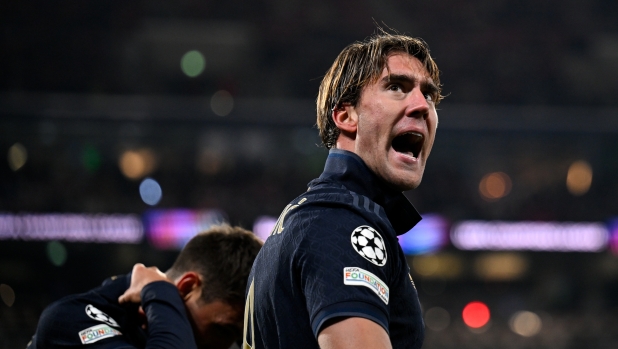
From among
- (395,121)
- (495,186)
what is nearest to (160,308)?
(395,121)

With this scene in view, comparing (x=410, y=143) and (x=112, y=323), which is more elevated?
(x=410, y=143)

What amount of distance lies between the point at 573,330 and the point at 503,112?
4369 mm

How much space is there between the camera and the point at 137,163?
1370 cm

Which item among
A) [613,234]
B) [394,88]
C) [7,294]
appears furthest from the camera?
[613,234]

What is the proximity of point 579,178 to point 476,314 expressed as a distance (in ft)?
11.2

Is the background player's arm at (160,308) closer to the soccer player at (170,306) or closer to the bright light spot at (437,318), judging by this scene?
the soccer player at (170,306)

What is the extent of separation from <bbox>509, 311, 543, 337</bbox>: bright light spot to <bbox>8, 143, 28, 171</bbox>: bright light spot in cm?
959

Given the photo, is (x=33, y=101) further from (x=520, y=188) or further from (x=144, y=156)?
(x=520, y=188)

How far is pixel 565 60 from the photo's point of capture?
16.8 meters

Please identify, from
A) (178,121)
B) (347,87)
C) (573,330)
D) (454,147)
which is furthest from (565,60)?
(347,87)

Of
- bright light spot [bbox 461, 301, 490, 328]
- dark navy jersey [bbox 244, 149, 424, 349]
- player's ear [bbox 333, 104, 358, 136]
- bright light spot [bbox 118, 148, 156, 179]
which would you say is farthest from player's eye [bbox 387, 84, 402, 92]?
bright light spot [bbox 461, 301, 490, 328]

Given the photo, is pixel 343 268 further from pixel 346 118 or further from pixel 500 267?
pixel 500 267

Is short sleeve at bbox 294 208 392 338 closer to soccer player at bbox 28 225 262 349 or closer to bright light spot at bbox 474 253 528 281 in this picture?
soccer player at bbox 28 225 262 349

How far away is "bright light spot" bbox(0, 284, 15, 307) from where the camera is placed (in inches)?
500
